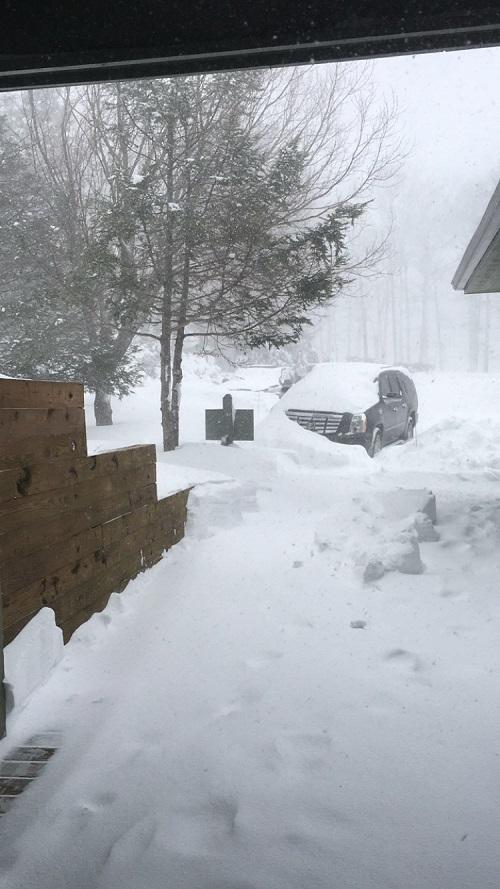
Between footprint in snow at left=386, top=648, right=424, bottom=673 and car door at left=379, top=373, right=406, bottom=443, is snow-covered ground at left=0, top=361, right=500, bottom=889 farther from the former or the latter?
car door at left=379, top=373, right=406, bottom=443

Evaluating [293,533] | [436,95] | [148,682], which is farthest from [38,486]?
[436,95]

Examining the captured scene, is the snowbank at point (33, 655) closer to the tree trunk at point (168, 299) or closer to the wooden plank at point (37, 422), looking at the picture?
the wooden plank at point (37, 422)

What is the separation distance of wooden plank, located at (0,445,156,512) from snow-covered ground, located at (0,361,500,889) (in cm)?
84

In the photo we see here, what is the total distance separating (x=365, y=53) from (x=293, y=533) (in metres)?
4.18

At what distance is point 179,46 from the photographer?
274cm

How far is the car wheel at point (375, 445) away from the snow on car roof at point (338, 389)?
62cm

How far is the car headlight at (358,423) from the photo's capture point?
11.0 m

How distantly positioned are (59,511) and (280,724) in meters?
1.49

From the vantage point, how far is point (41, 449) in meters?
2.89

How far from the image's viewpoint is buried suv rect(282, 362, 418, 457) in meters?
11.1

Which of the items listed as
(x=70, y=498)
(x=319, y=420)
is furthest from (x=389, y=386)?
(x=70, y=498)

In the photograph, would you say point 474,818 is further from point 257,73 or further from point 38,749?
point 257,73

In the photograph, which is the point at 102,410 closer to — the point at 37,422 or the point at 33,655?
the point at 37,422

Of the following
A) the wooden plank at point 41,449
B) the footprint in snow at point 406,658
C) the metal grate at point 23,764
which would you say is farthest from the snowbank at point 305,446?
the metal grate at point 23,764
